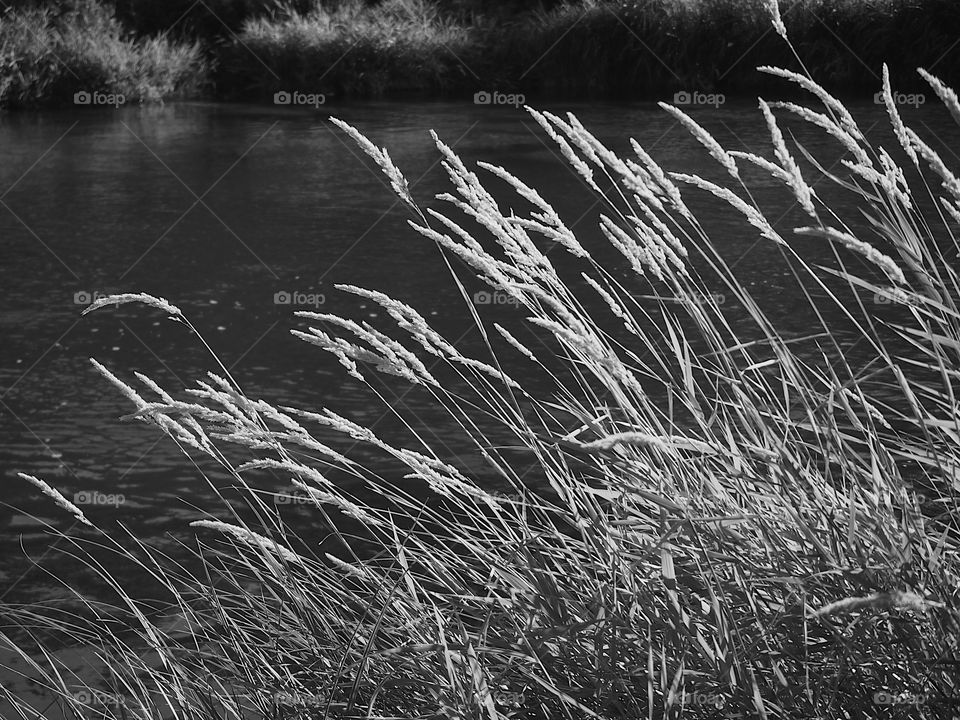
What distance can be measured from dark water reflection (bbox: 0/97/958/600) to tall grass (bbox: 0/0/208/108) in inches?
77.5

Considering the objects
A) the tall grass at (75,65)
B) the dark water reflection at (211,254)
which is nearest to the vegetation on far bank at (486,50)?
the tall grass at (75,65)

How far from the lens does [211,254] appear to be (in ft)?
23.3

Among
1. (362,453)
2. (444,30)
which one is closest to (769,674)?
(362,453)

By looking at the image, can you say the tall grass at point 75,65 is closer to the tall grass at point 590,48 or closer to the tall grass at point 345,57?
the tall grass at point 345,57

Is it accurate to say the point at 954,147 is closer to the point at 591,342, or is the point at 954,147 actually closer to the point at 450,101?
the point at 450,101

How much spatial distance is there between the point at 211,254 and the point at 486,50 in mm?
10806

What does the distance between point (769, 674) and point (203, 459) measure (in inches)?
120

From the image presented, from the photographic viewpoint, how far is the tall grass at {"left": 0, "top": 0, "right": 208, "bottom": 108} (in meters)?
15.1

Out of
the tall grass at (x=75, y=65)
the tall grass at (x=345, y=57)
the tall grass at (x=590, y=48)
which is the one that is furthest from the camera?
the tall grass at (x=345, y=57)

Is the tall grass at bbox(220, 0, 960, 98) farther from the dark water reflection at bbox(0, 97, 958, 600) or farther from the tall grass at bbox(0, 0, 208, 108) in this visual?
the dark water reflection at bbox(0, 97, 958, 600)

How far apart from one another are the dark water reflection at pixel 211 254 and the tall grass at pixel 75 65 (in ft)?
6.45

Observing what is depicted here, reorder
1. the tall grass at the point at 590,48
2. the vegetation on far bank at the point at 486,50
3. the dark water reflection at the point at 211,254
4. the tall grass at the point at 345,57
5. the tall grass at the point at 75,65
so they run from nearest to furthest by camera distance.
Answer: the dark water reflection at the point at 211,254 < the tall grass at the point at 590,48 < the vegetation on far bank at the point at 486,50 < the tall grass at the point at 75,65 < the tall grass at the point at 345,57

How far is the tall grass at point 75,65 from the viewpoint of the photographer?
49.5 ft

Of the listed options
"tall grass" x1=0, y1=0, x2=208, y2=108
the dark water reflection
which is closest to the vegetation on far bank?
"tall grass" x1=0, y1=0, x2=208, y2=108
